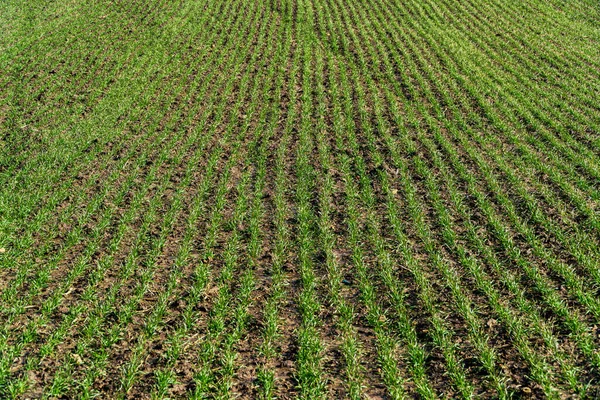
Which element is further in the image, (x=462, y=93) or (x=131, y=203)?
(x=462, y=93)

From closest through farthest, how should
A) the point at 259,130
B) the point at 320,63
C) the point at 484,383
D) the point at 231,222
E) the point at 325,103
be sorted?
the point at 484,383, the point at 231,222, the point at 259,130, the point at 325,103, the point at 320,63

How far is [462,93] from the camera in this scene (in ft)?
47.7

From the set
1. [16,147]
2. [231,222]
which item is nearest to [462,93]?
[231,222]

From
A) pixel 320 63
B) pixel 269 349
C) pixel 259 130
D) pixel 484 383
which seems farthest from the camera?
pixel 320 63

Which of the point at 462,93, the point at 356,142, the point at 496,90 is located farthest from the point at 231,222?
the point at 496,90

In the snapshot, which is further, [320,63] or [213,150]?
[320,63]

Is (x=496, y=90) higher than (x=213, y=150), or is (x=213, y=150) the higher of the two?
(x=496, y=90)

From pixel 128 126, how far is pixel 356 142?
6.66 meters

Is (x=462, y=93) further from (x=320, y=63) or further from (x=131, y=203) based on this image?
(x=131, y=203)

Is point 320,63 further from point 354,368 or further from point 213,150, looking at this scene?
point 354,368

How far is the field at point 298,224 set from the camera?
5.49m

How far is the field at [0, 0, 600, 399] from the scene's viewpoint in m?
5.49

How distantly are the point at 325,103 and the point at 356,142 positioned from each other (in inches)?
116

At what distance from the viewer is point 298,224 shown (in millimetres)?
8445
